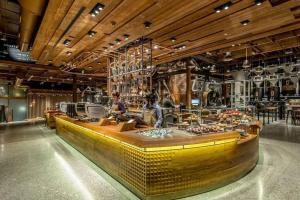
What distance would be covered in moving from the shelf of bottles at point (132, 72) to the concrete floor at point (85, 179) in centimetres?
272

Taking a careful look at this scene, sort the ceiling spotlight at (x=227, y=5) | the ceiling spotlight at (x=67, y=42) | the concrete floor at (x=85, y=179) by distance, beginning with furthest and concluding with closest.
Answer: the ceiling spotlight at (x=67, y=42), the ceiling spotlight at (x=227, y=5), the concrete floor at (x=85, y=179)

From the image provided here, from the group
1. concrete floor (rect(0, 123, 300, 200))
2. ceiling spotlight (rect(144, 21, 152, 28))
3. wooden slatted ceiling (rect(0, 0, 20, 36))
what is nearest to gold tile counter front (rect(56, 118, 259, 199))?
concrete floor (rect(0, 123, 300, 200))

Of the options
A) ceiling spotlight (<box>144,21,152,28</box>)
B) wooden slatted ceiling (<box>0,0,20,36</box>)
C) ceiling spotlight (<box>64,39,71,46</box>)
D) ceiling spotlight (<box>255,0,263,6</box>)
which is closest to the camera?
Answer: ceiling spotlight (<box>255,0,263,6</box>)

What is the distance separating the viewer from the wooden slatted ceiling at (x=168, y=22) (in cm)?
387

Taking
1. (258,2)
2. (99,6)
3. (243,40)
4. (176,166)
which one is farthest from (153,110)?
(243,40)

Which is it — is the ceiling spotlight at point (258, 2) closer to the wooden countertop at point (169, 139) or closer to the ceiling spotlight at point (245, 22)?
the ceiling spotlight at point (245, 22)

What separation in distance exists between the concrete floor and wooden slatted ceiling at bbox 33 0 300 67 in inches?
141

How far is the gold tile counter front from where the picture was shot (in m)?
2.74

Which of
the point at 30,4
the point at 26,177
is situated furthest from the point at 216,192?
the point at 30,4

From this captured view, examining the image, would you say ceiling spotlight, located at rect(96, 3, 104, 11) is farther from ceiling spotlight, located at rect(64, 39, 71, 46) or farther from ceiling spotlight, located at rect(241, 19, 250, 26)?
ceiling spotlight, located at rect(241, 19, 250, 26)

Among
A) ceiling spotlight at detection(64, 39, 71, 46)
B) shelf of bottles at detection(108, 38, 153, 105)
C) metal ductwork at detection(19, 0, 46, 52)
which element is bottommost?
shelf of bottles at detection(108, 38, 153, 105)

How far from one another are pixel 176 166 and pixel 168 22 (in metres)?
3.52

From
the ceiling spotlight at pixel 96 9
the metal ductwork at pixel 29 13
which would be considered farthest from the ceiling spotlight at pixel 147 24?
the metal ductwork at pixel 29 13

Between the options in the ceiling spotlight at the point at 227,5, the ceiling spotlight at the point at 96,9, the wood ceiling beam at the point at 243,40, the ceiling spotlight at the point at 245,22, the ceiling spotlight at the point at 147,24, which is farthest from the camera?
the wood ceiling beam at the point at 243,40
